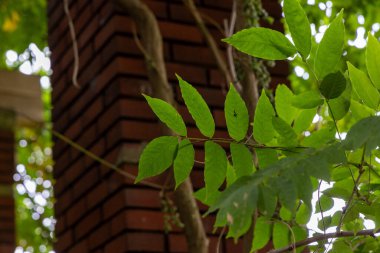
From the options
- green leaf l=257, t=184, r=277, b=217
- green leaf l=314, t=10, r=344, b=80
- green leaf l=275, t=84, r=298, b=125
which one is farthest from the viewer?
green leaf l=275, t=84, r=298, b=125

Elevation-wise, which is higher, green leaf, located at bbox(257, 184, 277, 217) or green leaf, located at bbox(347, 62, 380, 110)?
green leaf, located at bbox(347, 62, 380, 110)

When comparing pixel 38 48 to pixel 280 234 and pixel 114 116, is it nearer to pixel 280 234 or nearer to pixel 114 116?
pixel 114 116

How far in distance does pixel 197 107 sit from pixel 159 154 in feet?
0.34

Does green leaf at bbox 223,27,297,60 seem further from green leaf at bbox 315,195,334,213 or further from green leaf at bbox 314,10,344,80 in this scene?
green leaf at bbox 315,195,334,213

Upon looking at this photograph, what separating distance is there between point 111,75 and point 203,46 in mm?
450

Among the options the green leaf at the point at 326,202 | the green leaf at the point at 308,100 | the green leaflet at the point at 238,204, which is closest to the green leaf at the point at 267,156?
the green leaf at the point at 308,100

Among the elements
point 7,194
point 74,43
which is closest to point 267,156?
point 74,43

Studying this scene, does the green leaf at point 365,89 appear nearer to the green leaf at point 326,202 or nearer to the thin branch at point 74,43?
the green leaf at point 326,202

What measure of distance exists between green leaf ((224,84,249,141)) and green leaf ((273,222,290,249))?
0.43 meters

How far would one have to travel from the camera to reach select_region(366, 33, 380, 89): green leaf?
1.37m

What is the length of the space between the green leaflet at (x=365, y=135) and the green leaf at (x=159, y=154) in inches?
12.8

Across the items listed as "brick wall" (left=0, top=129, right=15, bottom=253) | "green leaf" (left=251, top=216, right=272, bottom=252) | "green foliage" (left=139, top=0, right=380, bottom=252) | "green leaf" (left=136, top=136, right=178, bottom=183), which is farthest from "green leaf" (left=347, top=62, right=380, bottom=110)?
"brick wall" (left=0, top=129, right=15, bottom=253)

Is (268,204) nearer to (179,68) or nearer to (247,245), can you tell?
(247,245)

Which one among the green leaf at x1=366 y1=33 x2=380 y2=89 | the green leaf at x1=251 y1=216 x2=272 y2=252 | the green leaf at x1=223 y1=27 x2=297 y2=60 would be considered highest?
the green leaf at x1=223 y1=27 x2=297 y2=60
